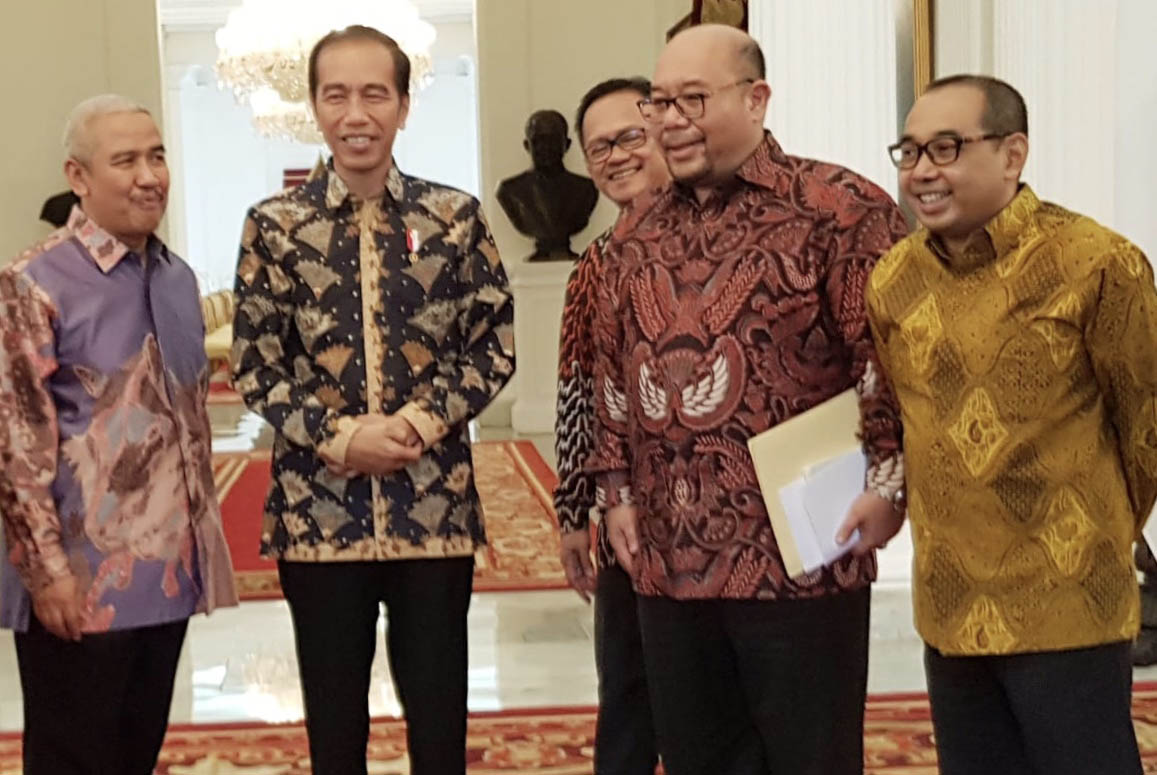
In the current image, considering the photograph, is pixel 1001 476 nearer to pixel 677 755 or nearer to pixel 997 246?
pixel 997 246

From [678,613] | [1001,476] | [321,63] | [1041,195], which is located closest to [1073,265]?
[1001,476]

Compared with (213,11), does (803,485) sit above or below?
below

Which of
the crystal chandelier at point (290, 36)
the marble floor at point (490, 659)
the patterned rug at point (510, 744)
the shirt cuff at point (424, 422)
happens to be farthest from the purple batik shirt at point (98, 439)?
the crystal chandelier at point (290, 36)

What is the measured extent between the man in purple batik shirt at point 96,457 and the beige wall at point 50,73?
11.2 meters

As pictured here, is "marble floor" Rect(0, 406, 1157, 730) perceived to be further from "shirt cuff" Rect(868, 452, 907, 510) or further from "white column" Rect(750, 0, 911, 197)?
"shirt cuff" Rect(868, 452, 907, 510)

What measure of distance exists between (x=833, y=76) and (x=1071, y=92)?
950mm

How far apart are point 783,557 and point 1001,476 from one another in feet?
1.25

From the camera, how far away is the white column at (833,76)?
579 cm

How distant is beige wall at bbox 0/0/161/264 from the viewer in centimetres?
1338

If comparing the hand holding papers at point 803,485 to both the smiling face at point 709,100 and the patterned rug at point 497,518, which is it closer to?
the smiling face at point 709,100

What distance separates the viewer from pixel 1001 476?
240cm

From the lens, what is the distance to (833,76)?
5805 mm

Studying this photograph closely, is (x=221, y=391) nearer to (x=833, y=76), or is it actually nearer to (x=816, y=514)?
(x=833, y=76)

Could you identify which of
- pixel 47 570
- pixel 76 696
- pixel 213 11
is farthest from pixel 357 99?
pixel 213 11
